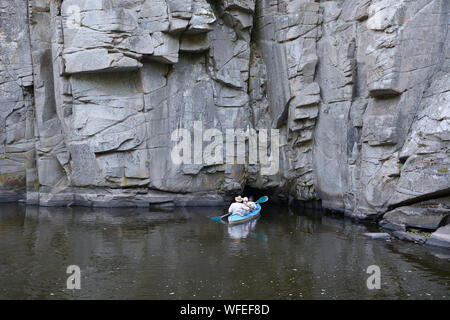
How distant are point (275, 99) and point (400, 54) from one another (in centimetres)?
824

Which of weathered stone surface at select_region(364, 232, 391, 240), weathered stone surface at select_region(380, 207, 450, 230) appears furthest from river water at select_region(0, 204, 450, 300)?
weathered stone surface at select_region(380, 207, 450, 230)

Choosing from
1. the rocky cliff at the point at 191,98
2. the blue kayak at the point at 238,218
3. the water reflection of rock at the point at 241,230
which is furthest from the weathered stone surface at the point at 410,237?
the blue kayak at the point at 238,218

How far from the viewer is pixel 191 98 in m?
24.1

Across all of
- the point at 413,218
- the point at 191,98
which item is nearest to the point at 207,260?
the point at 413,218

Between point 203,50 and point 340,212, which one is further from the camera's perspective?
point 203,50

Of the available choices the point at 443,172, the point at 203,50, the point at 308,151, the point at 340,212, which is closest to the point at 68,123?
the point at 203,50

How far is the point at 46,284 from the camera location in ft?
34.6

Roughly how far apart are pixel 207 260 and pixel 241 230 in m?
4.93

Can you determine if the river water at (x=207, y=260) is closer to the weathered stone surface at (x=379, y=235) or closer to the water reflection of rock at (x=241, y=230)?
the water reflection of rock at (x=241, y=230)

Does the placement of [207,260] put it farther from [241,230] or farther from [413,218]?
[413,218]

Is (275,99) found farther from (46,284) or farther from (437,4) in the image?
(46,284)

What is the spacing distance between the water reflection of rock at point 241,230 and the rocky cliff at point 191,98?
14.9ft

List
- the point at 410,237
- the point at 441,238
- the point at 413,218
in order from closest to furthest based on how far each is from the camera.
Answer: the point at 441,238, the point at 410,237, the point at 413,218

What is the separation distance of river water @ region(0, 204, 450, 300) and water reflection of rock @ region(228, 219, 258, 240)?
0.04 m
